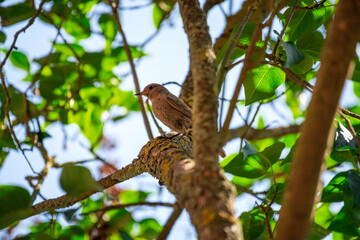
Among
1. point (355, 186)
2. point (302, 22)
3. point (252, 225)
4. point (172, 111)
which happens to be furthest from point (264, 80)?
point (172, 111)

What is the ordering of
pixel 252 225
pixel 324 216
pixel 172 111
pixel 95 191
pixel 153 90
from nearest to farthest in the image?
pixel 95 191 → pixel 252 225 → pixel 324 216 → pixel 172 111 → pixel 153 90

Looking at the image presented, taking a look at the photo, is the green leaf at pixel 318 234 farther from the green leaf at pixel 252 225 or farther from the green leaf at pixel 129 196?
the green leaf at pixel 129 196

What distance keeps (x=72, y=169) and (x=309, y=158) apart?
2.73ft

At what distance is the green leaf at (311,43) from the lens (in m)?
2.43

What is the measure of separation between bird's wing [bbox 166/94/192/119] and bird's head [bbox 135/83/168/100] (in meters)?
0.43

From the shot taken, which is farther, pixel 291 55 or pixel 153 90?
pixel 153 90

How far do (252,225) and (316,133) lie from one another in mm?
1618

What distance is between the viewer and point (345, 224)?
2.53 metres

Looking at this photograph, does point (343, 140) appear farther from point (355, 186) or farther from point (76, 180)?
point (76, 180)

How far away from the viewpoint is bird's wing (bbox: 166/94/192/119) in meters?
3.99

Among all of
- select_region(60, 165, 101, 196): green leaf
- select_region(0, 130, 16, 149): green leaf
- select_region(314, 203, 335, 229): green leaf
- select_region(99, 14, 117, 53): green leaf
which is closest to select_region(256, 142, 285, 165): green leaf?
select_region(314, 203, 335, 229): green leaf

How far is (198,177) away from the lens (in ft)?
3.99

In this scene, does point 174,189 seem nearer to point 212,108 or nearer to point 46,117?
point 212,108

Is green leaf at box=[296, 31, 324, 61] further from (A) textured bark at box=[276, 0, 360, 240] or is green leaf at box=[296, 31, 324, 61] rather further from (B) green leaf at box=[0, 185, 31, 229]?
(B) green leaf at box=[0, 185, 31, 229]
